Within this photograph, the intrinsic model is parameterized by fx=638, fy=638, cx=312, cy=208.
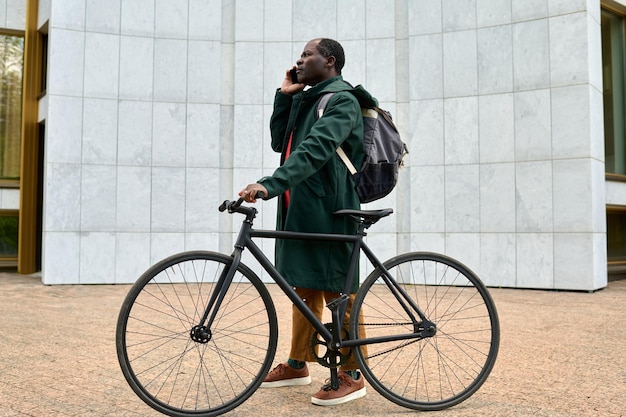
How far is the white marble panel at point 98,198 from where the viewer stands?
11.0 metres

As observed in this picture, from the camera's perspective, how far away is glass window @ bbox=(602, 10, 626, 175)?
11422 millimetres

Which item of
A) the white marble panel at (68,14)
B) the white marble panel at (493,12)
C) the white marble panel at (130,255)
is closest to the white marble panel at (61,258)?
the white marble panel at (130,255)

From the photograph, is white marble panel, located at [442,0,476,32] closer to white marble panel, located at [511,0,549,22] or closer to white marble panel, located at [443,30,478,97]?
white marble panel, located at [443,30,478,97]

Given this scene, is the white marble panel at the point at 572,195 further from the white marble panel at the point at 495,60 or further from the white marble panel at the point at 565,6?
the white marble panel at the point at 565,6

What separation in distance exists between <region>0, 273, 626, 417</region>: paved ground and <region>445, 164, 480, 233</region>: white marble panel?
2.85 metres

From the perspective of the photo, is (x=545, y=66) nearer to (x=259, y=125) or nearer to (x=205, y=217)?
(x=259, y=125)

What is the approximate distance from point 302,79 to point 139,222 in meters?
8.21

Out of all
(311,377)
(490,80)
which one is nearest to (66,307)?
(311,377)

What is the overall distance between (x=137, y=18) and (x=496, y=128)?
21.5ft

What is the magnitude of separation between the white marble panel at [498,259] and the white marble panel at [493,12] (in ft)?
11.5

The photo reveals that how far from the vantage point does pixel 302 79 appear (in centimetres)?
359

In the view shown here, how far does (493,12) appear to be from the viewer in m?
10.6

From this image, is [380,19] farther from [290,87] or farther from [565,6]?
[290,87]

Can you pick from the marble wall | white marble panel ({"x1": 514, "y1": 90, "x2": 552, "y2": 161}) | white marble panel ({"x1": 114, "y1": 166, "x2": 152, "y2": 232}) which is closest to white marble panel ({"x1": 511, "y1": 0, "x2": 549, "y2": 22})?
the marble wall
